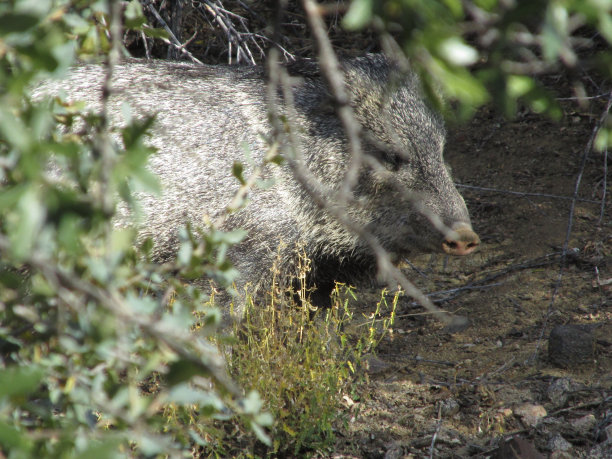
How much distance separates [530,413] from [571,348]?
0.50m

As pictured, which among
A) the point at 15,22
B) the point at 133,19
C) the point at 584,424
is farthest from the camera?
the point at 584,424

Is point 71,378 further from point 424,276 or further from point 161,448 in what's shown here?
point 424,276

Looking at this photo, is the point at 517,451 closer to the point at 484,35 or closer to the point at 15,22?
the point at 484,35

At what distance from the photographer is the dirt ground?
2369 mm

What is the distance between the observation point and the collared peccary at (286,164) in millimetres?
2504

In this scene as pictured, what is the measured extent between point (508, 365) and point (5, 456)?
245 centimetres

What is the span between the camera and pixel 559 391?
2.54 metres

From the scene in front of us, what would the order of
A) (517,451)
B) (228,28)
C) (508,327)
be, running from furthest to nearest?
1. (228,28)
2. (508,327)
3. (517,451)

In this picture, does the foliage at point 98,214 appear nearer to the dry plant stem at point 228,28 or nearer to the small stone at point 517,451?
the small stone at point 517,451

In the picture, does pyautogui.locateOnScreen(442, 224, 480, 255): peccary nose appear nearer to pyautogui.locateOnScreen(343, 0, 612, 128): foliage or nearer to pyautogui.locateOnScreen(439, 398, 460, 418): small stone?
pyautogui.locateOnScreen(439, 398, 460, 418): small stone

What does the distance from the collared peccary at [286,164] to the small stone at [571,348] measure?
A: 0.75 metres

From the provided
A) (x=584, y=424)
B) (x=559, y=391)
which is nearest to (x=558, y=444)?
(x=584, y=424)

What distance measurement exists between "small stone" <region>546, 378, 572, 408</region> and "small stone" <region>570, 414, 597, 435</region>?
5.7 inches

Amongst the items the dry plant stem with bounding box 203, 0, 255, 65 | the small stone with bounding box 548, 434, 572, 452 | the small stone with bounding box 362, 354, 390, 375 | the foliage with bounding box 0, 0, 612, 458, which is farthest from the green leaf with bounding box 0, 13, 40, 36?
the dry plant stem with bounding box 203, 0, 255, 65
